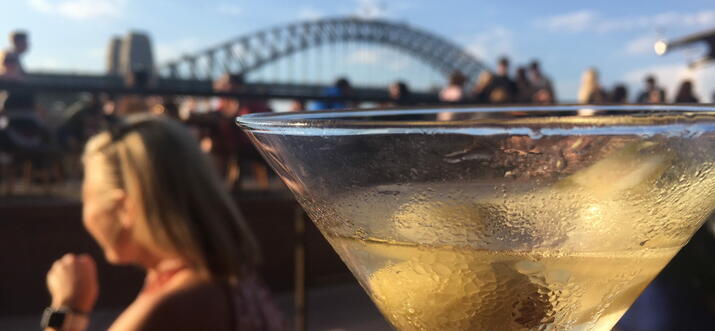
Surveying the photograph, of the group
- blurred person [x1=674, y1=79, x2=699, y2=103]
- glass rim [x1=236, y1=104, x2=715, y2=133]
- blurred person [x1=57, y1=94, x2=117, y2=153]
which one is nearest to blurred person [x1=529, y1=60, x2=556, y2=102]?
blurred person [x1=674, y1=79, x2=699, y2=103]

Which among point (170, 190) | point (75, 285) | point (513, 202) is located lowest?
point (75, 285)

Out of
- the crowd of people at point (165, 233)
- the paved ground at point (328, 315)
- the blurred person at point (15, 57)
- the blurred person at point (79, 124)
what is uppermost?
the blurred person at point (15, 57)

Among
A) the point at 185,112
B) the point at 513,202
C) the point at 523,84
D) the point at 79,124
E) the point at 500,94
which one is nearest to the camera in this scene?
the point at 513,202

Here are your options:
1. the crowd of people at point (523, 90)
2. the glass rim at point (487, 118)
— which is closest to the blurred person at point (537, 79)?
Answer: the crowd of people at point (523, 90)

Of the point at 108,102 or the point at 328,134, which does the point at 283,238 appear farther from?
the point at 328,134

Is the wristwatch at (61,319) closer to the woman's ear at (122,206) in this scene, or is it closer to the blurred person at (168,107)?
the woman's ear at (122,206)

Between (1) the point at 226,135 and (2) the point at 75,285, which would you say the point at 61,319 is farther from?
(1) the point at 226,135

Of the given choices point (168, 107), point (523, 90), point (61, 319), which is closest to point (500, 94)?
point (523, 90)
